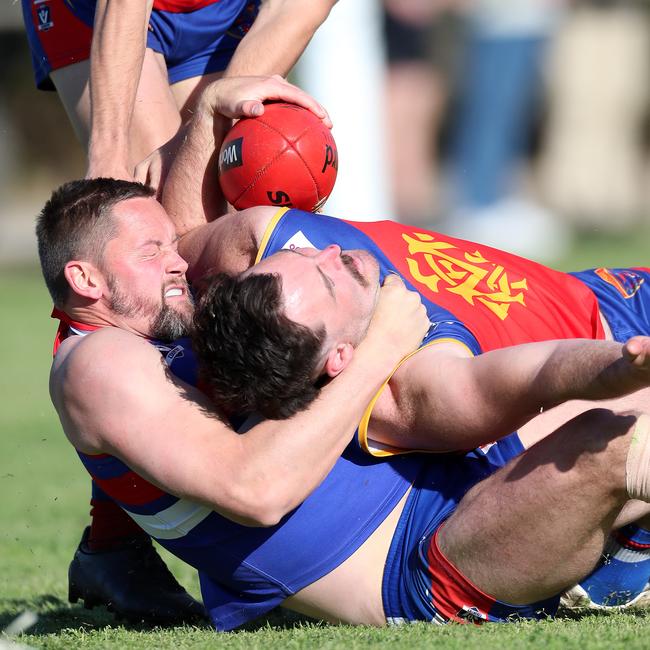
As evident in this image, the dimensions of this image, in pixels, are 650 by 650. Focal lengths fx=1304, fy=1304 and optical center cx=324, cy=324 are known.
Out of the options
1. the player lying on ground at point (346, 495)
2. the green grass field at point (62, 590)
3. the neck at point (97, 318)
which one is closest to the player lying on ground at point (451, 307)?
the player lying on ground at point (346, 495)

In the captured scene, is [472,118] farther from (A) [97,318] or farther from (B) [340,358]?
(B) [340,358]

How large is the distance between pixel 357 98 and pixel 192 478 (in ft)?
29.8

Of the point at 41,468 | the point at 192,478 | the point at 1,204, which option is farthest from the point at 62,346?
the point at 1,204

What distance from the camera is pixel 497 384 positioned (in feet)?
12.5

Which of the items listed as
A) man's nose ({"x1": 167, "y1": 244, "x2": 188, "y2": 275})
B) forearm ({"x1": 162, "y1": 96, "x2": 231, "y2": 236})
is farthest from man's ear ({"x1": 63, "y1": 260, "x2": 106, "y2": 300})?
forearm ({"x1": 162, "y1": 96, "x2": 231, "y2": 236})

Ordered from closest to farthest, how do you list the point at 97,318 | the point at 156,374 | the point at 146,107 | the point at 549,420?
the point at 156,374
the point at 549,420
the point at 97,318
the point at 146,107

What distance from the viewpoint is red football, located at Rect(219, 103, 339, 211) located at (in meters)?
4.89

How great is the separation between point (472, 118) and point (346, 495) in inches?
480

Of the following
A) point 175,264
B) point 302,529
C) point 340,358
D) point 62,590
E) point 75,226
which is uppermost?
point 75,226

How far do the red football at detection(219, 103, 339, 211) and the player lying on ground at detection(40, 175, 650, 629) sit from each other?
2.11 ft

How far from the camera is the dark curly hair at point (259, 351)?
13.2ft

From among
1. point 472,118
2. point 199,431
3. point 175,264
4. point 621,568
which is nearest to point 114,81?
point 175,264

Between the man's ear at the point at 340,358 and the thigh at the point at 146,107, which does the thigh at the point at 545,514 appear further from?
the thigh at the point at 146,107

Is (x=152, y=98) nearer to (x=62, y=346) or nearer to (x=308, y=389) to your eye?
(x=62, y=346)
